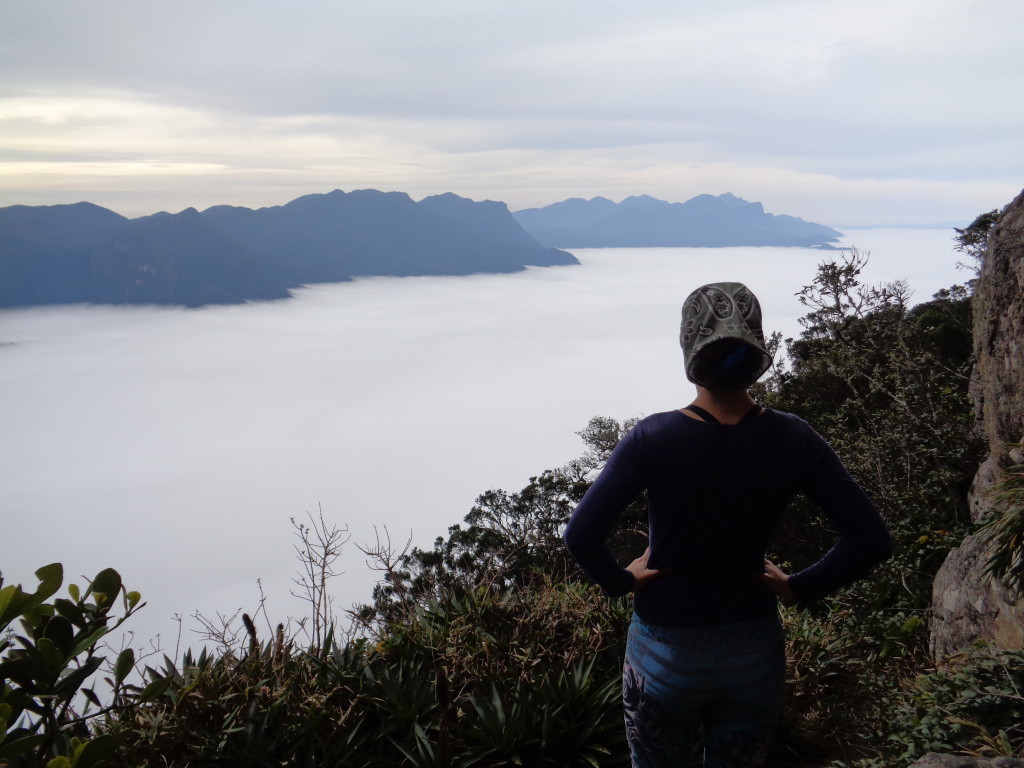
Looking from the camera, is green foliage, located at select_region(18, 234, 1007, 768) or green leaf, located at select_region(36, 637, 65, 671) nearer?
green leaf, located at select_region(36, 637, 65, 671)

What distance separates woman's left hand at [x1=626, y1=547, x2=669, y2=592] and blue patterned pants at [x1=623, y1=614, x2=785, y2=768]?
0.10m

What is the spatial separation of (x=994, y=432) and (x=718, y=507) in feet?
11.0

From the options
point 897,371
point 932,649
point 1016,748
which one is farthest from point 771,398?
point 1016,748

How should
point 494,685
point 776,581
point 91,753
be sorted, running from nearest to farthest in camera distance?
point 776,581
point 91,753
point 494,685

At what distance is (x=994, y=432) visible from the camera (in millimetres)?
4062

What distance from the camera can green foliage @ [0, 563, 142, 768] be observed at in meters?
1.92

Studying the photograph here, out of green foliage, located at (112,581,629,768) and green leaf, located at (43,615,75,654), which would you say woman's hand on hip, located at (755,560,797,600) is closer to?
green foliage, located at (112,581,629,768)

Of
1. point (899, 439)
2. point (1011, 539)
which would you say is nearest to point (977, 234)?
point (899, 439)

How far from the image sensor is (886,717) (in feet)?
9.91

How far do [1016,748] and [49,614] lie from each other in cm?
293

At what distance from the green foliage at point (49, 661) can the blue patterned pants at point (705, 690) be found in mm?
1422

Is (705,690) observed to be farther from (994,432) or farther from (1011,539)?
(994,432)

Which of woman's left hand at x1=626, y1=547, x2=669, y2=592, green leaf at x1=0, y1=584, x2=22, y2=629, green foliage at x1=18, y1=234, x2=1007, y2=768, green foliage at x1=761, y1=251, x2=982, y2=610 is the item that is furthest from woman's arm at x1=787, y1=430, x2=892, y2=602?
green foliage at x1=761, y1=251, x2=982, y2=610

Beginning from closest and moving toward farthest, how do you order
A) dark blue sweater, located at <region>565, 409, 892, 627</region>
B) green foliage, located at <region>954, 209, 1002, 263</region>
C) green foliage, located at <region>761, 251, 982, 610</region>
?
dark blue sweater, located at <region>565, 409, 892, 627</region> < green foliage, located at <region>761, 251, 982, 610</region> < green foliage, located at <region>954, 209, 1002, 263</region>
